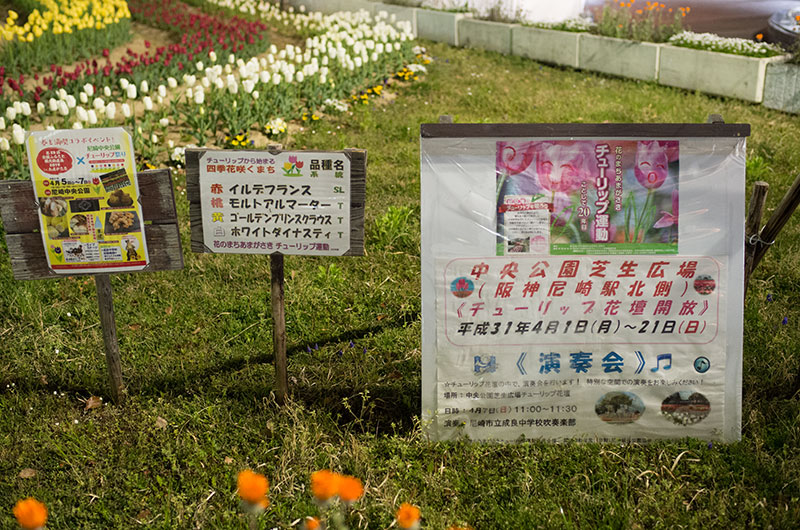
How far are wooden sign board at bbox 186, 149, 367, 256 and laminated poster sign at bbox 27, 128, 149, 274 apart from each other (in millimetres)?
294

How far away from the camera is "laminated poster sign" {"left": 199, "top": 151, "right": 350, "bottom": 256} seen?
346 cm

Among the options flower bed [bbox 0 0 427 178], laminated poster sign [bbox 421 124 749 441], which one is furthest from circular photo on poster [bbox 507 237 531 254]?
flower bed [bbox 0 0 427 178]

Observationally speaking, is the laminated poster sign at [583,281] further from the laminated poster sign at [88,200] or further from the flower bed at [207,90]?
the flower bed at [207,90]

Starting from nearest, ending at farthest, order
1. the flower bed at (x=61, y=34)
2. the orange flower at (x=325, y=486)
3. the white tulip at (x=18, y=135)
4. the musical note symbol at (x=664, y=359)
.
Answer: the orange flower at (x=325, y=486)
the musical note symbol at (x=664, y=359)
the white tulip at (x=18, y=135)
the flower bed at (x=61, y=34)

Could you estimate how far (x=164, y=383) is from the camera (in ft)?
13.2

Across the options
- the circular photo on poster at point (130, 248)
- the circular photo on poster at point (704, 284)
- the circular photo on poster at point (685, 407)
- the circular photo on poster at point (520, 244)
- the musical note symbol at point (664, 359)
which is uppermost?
the circular photo on poster at point (520, 244)

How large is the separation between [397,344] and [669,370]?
4.95 ft

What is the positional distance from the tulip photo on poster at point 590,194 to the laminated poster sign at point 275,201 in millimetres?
737

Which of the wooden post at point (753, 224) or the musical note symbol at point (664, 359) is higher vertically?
the wooden post at point (753, 224)

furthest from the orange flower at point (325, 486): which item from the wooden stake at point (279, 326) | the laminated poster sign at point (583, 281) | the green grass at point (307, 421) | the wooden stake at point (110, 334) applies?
the wooden stake at point (110, 334)

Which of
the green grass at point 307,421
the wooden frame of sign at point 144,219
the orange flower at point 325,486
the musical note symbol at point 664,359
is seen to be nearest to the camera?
the orange flower at point 325,486

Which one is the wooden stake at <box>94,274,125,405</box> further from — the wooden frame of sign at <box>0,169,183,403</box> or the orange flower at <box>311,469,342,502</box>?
the orange flower at <box>311,469,342,502</box>

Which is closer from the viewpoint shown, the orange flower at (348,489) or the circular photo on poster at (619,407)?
the orange flower at (348,489)

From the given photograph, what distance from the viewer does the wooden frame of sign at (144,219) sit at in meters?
3.56
